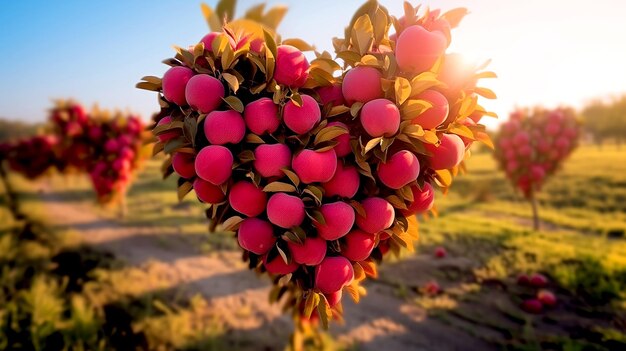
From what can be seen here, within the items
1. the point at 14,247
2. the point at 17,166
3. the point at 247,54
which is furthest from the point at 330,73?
the point at 17,166

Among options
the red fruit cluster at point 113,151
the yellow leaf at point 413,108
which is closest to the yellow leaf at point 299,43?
the yellow leaf at point 413,108

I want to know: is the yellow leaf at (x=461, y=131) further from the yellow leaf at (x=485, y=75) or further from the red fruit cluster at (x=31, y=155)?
the red fruit cluster at (x=31, y=155)

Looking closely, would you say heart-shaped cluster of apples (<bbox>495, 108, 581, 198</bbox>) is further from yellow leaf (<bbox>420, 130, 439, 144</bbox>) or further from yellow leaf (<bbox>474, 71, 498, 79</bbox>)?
yellow leaf (<bbox>420, 130, 439, 144</bbox>)

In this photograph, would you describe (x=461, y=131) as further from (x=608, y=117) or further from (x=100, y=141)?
(x=608, y=117)

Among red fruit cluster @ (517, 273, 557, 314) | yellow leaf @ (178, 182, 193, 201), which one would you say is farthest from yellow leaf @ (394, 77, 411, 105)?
red fruit cluster @ (517, 273, 557, 314)

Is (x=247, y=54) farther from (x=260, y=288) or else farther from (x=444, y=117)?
(x=260, y=288)

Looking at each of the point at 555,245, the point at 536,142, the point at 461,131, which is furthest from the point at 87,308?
the point at 536,142
